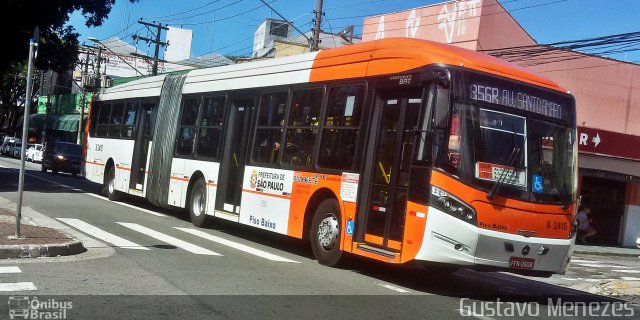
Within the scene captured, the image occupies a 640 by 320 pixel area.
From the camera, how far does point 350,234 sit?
9.31m

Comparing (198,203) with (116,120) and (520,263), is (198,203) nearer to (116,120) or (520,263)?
(116,120)

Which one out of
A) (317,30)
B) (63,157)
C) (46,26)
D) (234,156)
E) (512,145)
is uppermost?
(317,30)

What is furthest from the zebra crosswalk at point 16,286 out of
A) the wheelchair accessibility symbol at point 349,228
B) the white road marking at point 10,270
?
the wheelchair accessibility symbol at point 349,228

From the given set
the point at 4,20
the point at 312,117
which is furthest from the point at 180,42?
the point at 312,117

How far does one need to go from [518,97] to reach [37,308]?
21.1ft

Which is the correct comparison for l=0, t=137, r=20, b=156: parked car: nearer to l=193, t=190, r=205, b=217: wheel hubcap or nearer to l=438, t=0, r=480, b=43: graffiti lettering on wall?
l=438, t=0, r=480, b=43: graffiti lettering on wall

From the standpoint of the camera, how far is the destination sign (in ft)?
27.6

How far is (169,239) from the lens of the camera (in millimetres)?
11633

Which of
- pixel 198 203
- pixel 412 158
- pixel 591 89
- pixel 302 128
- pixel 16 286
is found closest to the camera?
pixel 16 286

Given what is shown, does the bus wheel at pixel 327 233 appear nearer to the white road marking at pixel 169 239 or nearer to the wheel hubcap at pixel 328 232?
the wheel hubcap at pixel 328 232

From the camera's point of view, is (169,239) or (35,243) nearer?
(35,243)

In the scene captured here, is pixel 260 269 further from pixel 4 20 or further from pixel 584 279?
pixel 4 20

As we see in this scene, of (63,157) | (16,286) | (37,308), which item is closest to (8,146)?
(63,157)

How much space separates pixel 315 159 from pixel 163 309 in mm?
4593
